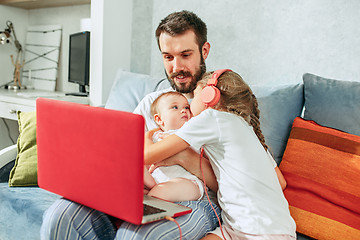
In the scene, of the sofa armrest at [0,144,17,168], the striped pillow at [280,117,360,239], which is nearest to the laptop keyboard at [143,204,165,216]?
the striped pillow at [280,117,360,239]

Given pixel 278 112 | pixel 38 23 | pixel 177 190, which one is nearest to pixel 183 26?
pixel 278 112

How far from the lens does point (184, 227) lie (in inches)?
42.1

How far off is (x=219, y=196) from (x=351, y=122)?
61 cm

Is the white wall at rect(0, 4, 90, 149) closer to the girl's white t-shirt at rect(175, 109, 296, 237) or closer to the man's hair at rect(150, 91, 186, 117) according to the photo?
the man's hair at rect(150, 91, 186, 117)

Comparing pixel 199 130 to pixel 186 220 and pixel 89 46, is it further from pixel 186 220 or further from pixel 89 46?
pixel 89 46

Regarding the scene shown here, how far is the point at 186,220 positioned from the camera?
109 centimetres

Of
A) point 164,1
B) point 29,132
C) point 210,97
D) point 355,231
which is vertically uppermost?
point 164,1

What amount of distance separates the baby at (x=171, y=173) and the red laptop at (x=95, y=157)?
110 mm

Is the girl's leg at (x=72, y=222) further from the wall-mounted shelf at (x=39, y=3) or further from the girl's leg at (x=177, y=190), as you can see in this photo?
the wall-mounted shelf at (x=39, y=3)

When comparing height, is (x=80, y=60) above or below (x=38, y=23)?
below

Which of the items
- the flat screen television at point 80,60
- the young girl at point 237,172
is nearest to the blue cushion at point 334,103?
the young girl at point 237,172

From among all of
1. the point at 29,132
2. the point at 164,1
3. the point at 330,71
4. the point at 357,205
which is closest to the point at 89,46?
the point at 164,1

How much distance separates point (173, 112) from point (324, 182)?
2.00 feet

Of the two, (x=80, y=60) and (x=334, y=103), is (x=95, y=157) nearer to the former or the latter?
(x=334, y=103)
